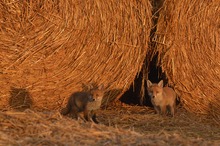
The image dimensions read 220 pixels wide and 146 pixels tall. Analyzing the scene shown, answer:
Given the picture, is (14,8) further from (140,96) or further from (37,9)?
(140,96)

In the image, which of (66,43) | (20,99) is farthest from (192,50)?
(20,99)

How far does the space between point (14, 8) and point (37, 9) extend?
27 centimetres

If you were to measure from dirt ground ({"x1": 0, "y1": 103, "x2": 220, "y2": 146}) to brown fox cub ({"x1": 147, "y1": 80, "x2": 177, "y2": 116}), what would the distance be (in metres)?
0.35

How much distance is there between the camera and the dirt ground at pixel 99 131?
3.50 m

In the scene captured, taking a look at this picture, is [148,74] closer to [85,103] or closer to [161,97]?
[161,97]

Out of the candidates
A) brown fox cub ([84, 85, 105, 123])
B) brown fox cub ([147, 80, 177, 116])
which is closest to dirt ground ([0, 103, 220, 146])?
brown fox cub ([84, 85, 105, 123])

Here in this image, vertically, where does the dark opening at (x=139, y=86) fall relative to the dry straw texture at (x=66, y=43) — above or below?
below

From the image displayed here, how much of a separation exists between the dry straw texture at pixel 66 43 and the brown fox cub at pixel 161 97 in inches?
14.0

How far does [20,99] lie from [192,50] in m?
2.06

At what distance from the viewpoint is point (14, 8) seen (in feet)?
17.4

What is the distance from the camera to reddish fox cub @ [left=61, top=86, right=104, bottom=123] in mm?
5109

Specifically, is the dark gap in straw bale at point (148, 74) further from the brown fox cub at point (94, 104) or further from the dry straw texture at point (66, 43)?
the brown fox cub at point (94, 104)

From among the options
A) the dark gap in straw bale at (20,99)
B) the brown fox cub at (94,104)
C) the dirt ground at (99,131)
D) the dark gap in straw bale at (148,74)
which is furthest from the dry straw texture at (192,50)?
the dark gap in straw bale at (20,99)

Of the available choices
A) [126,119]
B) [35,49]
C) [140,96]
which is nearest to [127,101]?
[140,96]
